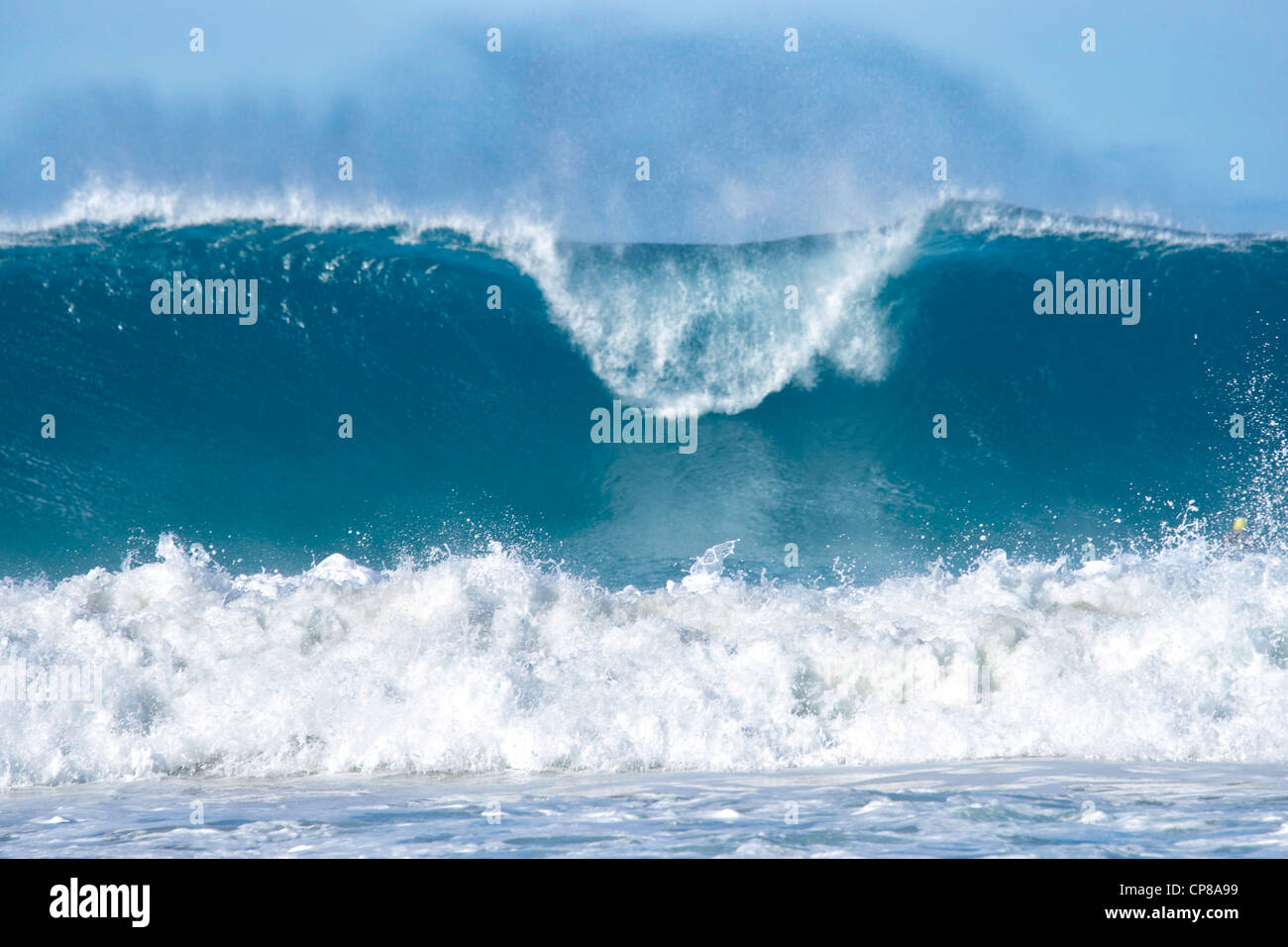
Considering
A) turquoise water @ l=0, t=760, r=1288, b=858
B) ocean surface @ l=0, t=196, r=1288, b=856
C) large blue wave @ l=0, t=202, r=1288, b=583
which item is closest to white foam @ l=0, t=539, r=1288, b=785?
ocean surface @ l=0, t=196, r=1288, b=856

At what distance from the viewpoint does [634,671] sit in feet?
19.7

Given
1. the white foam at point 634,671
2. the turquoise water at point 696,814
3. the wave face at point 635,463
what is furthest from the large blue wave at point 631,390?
the turquoise water at point 696,814

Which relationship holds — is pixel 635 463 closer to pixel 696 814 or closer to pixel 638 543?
pixel 638 543

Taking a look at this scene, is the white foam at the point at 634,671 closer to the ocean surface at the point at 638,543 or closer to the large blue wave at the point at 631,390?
the ocean surface at the point at 638,543

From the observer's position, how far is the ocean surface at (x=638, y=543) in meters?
4.66

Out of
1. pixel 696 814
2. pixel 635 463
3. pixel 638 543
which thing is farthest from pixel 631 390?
pixel 696 814

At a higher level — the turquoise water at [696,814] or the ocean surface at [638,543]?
the ocean surface at [638,543]

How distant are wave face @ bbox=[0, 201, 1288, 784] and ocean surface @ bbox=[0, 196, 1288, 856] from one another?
1.7 inches

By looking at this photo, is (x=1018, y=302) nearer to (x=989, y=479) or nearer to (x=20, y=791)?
(x=989, y=479)

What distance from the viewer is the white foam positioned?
538cm

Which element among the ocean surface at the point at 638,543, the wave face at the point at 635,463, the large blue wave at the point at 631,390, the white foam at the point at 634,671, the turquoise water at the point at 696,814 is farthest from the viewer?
the large blue wave at the point at 631,390

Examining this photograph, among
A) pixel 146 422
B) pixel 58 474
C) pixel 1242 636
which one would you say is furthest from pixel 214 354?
pixel 1242 636

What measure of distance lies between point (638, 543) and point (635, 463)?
1.45 m

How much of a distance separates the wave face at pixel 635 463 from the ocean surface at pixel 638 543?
0.04 meters
